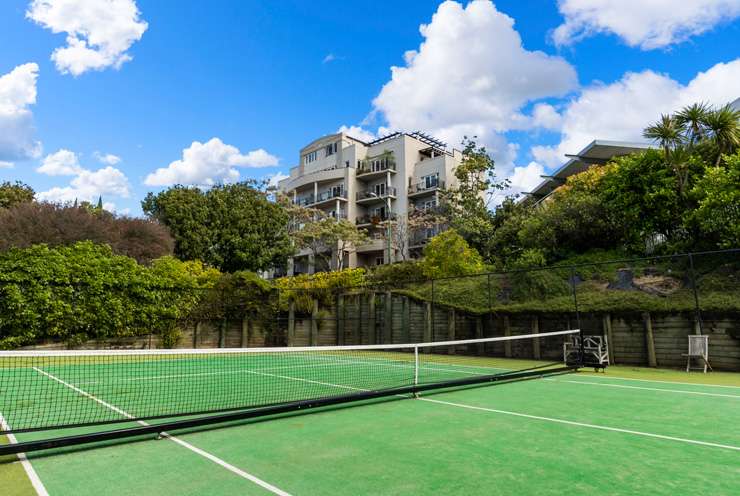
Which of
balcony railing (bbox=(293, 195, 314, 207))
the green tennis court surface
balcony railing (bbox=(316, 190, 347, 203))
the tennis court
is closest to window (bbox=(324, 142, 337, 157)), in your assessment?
balcony railing (bbox=(316, 190, 347, 203))

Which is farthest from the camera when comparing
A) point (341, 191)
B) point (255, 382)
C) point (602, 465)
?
point (341, 191)

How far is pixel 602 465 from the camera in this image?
14.0 feet

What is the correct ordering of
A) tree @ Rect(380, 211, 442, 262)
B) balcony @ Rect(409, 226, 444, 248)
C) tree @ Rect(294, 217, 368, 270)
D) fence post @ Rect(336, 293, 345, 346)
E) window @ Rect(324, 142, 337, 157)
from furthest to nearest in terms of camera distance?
window @ Rect(324, 142, 337, 157)
balcony @ Rect(409, 226, 444, 248)
tree @ Rect(294, 217, 368, 270)
tree @ Rect(380, 211, 442, 262)
fence post @ Rect(336, 293, 345, 346)

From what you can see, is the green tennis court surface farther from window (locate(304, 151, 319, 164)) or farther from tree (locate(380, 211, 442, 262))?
window (locate(304, 151, 319, 164))

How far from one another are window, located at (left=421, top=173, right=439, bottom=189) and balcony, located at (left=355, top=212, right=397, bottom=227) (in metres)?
4.24

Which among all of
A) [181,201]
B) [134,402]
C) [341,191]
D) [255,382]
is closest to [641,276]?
[255,382]

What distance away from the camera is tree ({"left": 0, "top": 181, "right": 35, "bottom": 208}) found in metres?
31.5

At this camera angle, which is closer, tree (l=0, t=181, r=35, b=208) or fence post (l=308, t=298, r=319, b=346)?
fence post (l=308, t=298, r=319, b=346)

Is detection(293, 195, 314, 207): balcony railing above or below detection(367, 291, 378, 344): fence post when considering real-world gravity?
above

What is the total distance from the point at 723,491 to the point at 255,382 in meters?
8.28

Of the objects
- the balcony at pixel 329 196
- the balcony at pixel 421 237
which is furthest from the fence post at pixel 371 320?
the balcony at pixel 329 196

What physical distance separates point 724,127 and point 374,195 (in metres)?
34.7

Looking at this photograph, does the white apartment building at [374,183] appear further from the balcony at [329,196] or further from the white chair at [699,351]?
the white chair at [699,351]

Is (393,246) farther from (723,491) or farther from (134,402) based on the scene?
(723,491)
